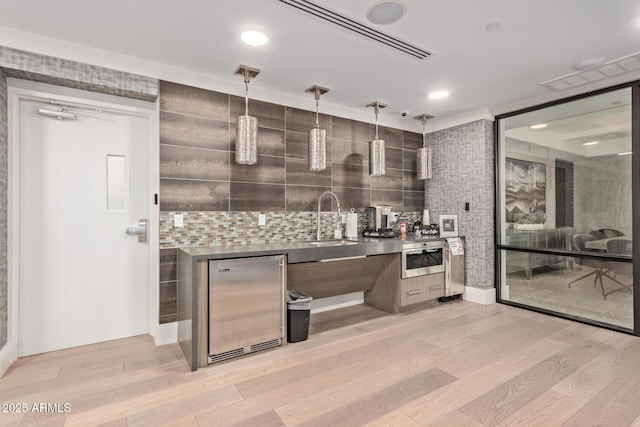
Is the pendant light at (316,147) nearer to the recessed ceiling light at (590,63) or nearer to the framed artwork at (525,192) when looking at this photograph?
the recessed ceiling light at (590,63)

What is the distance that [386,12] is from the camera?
6.79ft

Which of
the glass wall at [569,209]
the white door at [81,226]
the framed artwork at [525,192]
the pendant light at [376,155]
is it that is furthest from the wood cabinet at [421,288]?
the white door at [81,226]

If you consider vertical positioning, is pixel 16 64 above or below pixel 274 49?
below

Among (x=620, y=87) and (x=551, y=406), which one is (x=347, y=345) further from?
(x=620, y=87)

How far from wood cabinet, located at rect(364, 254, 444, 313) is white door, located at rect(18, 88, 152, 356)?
7.94 feet

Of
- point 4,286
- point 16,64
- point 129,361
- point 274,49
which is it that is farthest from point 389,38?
point 4,286

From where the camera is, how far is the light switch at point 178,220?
285cm

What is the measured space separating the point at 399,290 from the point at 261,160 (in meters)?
2.02

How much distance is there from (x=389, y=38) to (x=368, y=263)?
2.10m

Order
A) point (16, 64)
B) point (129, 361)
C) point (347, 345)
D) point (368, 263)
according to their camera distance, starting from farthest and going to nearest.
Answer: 1. point (368, 263)
2. point (347, 345)
3. point (129, 361)
4. point (16, 64)

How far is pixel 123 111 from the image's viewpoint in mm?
2850

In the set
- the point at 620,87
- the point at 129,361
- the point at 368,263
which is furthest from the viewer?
the point at 368,263

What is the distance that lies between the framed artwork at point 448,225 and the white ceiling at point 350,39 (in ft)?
5.26

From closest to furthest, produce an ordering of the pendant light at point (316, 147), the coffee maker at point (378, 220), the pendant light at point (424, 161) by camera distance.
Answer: the pendant light at point (316, 147) → the coffee maker at point (378, 220) → the pendant light at point (424, 161)
